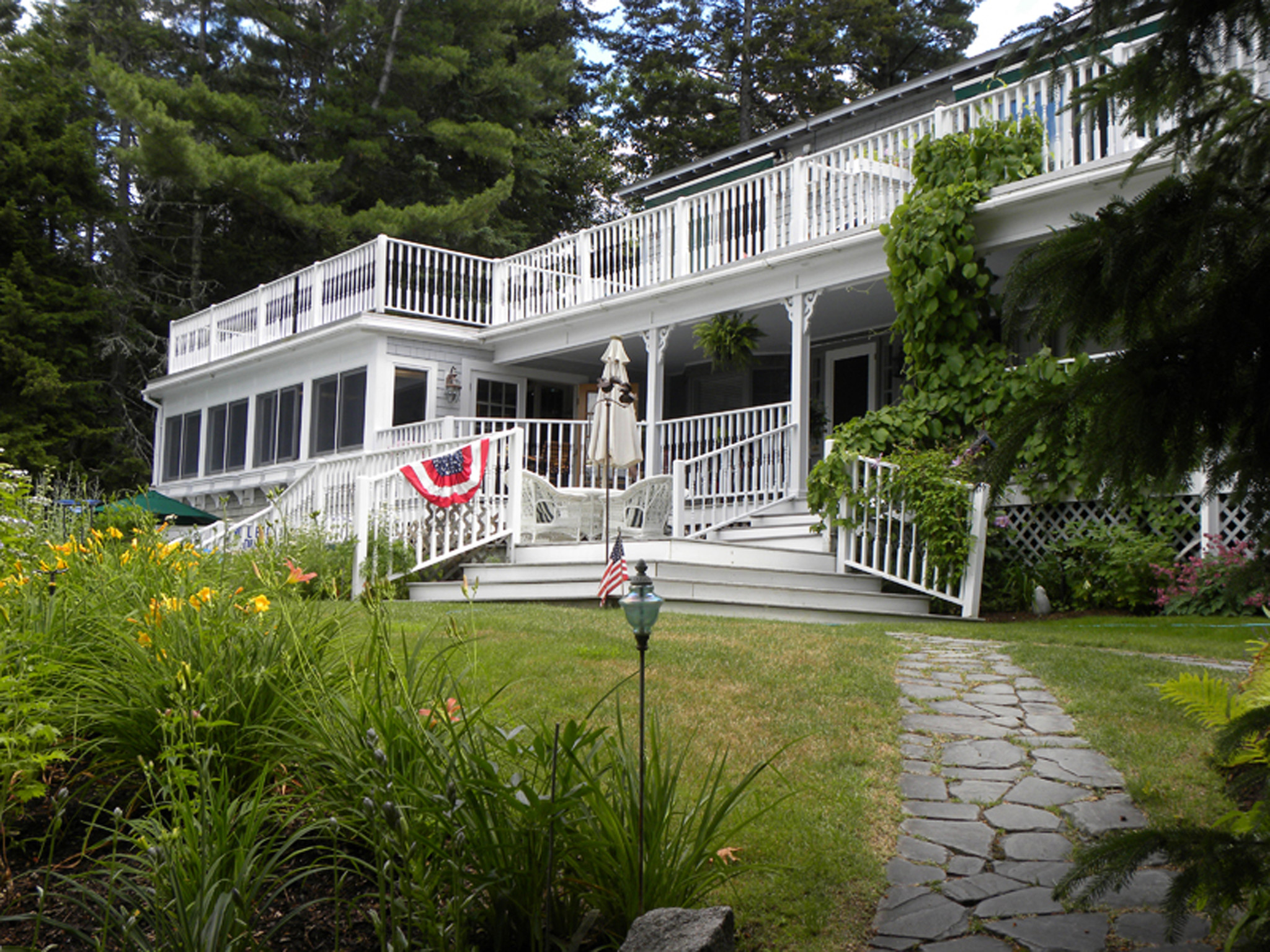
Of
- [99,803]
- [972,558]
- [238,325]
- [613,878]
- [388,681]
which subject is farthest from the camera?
[238,325]

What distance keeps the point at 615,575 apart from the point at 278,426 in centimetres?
1197

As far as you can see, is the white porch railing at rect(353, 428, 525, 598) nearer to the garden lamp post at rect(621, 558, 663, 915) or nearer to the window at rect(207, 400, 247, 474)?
the garden lamp post at rect(621, 558, 663, 915)

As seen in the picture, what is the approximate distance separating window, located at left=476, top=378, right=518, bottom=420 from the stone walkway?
39.5 ft

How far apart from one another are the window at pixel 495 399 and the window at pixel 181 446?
23.4ft

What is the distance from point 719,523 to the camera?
12062 mm

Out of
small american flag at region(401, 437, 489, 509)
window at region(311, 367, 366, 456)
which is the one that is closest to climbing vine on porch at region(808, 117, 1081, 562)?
small american flag at region(401, 437, 489, 509)

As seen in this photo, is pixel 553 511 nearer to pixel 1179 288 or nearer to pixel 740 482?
pixel 740 482

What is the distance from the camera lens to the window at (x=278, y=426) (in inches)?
711

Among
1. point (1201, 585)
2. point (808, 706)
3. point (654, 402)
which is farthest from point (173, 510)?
point (1201, 585)

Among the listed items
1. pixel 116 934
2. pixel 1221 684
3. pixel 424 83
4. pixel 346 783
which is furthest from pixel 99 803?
pixel 424 83

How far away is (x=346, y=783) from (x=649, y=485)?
9.56m

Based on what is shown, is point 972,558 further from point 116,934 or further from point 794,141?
point 794,141

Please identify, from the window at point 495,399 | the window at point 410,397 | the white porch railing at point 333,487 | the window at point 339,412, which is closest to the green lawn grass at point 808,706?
the white porch railing at point 333,487

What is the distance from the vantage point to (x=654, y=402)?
14.0 meters
